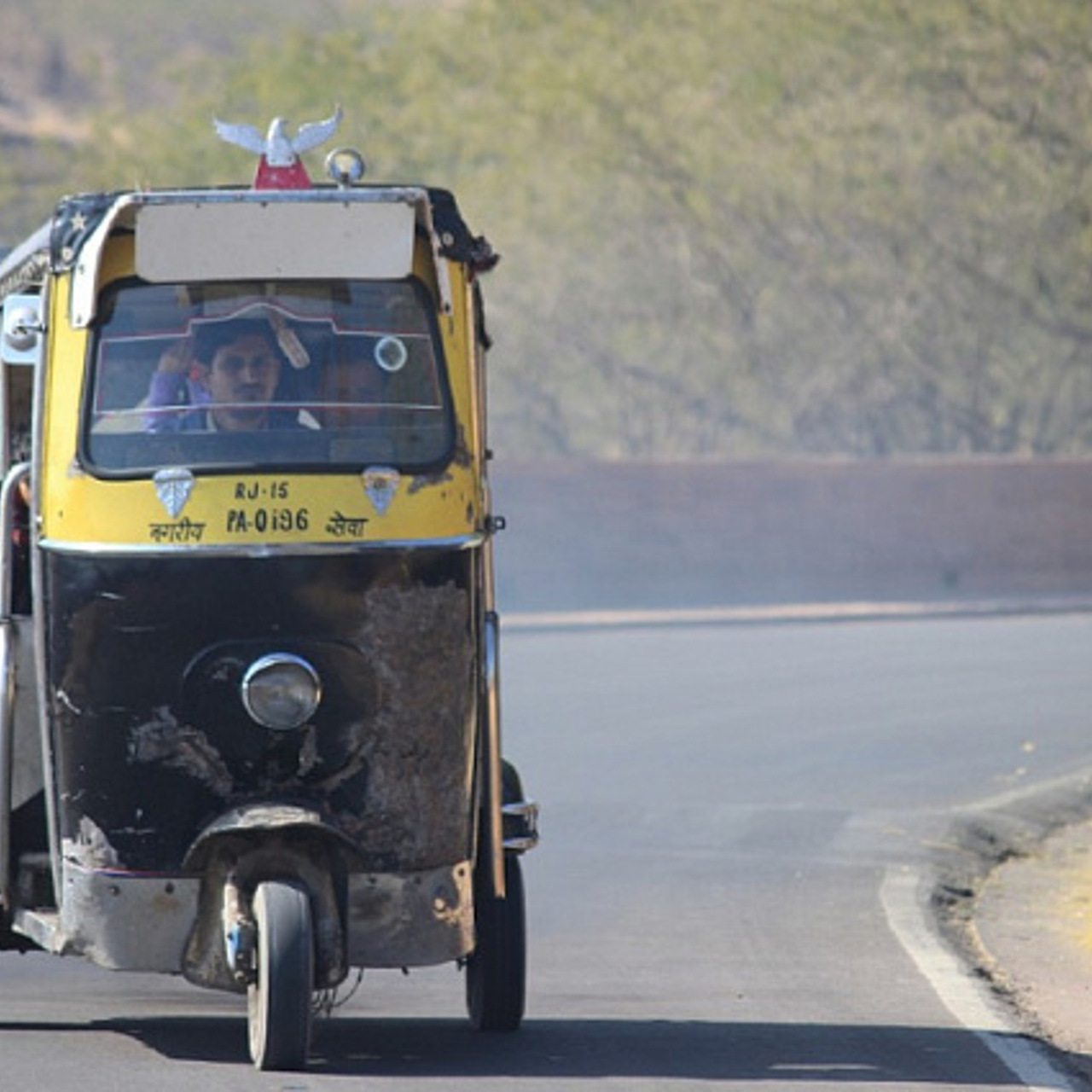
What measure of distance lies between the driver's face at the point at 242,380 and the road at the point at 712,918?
2044mm

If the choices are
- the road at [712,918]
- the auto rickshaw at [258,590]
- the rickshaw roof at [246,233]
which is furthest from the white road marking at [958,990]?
the rickshaw roof at [246,233]

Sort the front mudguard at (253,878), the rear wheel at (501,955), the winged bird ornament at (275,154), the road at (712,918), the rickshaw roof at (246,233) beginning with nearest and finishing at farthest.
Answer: the front mudguard at (253,878) → the rickshaw roof at (246,233) → the road at (712,918) → the winged bird ornament at (275,154) → the rear wheel at (501,955)

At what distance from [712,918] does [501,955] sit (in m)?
4.17

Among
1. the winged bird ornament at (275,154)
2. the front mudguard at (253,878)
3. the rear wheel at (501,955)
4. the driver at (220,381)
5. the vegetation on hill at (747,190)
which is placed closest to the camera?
the front mudguard at (253,878)

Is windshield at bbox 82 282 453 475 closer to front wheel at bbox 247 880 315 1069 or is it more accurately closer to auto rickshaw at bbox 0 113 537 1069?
auto rickshaw at bbox 0 113 537 1069

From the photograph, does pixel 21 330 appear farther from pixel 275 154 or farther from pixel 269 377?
pixel 275 154

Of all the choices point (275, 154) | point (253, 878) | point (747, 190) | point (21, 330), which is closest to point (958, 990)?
point (253, 878)

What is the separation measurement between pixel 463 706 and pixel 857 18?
41.7 metres

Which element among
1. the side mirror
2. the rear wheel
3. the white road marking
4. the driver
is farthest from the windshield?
the white road marking

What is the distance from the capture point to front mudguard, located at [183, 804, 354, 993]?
8.80m

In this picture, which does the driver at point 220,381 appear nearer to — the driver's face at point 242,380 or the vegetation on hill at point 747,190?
the driver's face at point 242,380

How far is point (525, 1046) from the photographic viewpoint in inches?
383

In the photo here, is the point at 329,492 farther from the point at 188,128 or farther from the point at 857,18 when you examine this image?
the point at 188,128

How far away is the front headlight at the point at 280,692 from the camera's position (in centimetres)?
883
